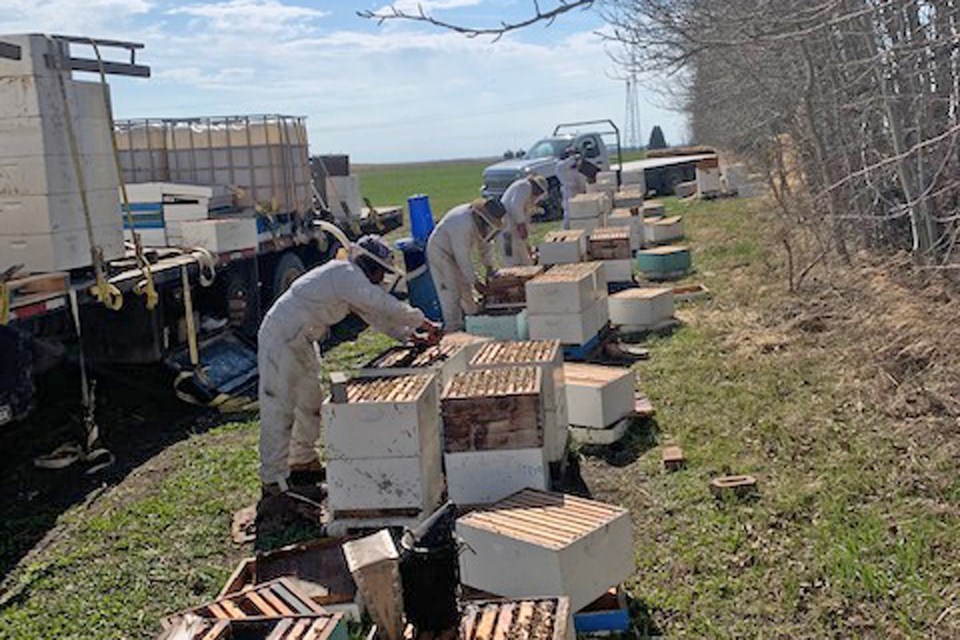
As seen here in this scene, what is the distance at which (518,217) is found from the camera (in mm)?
13398

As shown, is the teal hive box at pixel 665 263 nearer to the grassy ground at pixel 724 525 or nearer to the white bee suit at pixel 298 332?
the grassy ground at pixel 724 525

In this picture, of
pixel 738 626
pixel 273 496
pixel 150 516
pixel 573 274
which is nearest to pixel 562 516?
pixel 738 626

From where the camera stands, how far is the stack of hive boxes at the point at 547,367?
20.5 ft

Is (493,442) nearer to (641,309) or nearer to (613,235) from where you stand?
(641,309)

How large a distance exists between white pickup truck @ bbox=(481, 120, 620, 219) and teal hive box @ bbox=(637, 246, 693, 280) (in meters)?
9.43

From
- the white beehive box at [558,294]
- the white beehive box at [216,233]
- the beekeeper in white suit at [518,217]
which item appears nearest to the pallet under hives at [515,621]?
the white beehive box at [558,294]

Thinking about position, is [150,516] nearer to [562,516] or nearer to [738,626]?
[562,516]

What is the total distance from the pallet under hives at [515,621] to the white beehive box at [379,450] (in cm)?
169

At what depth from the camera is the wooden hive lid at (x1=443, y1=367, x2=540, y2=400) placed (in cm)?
565

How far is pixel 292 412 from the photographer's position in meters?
6.93

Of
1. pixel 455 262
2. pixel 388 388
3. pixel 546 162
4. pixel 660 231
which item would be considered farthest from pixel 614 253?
pixel 546 162

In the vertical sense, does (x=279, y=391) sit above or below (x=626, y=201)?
below

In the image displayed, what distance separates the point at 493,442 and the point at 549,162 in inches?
819

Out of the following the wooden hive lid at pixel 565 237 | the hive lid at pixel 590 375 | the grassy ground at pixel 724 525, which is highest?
the wooden hive lid at pixel 565 237
